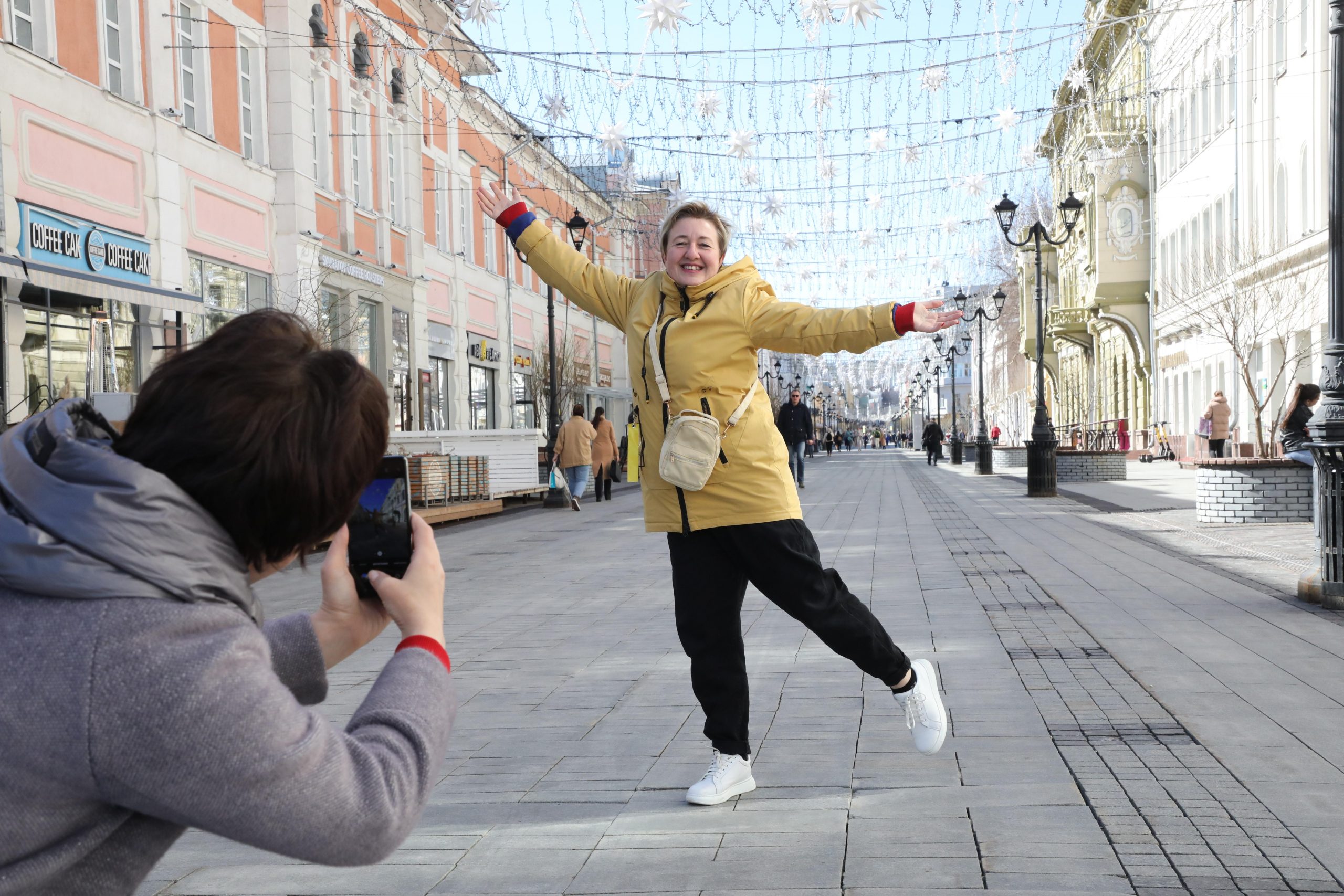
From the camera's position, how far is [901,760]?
4453 mm

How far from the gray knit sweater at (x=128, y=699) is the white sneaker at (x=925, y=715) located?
117 inches

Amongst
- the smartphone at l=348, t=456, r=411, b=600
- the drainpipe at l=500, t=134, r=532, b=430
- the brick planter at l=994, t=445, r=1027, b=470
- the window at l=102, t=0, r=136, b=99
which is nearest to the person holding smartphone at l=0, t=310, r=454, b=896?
the smartphone at l=348, t=456, r=411, b=600

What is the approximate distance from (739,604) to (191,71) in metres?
18.4

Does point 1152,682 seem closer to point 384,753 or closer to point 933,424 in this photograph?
point 384,753

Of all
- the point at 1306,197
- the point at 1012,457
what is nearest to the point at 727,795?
the point at 1306,197

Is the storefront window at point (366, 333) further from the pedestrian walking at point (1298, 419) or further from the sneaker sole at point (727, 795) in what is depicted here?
the sneaker sole at point (727, 795)

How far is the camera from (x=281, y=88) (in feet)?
73.4

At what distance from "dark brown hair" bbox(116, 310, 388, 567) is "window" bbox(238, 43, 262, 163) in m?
21.4

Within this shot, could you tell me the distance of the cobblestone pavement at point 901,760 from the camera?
3359mm

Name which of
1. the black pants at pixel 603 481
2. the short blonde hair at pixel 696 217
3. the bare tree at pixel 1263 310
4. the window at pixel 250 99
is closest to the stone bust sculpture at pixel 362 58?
the window at pixel 250 99

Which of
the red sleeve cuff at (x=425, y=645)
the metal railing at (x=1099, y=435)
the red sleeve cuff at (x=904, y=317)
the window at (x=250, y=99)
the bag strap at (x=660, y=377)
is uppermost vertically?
the window at (x=250, y=99)

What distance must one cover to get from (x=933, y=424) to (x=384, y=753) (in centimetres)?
5050

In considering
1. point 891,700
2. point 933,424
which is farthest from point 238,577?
point 933,424

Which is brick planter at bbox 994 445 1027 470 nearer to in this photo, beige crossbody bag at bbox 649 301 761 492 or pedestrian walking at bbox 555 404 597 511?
pedestrian walking at bbox 555 404 597 511
